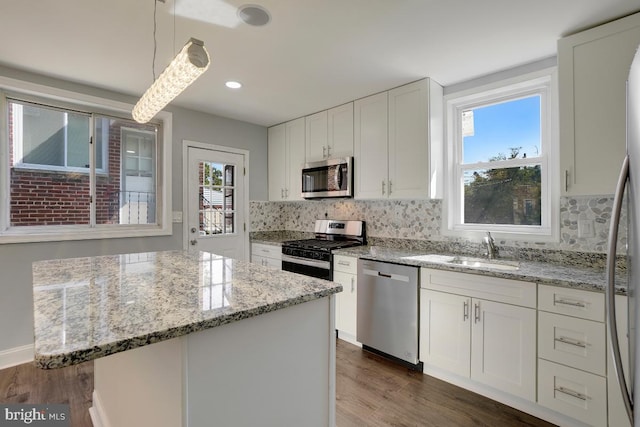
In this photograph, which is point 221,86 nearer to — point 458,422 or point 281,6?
point 281,6

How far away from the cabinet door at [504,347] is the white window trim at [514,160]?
744 millimetres

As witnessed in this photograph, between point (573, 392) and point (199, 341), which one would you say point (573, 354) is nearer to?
point (573, 392)

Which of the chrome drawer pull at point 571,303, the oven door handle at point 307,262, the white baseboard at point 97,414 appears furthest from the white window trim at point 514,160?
the white baseboard at point 97,414

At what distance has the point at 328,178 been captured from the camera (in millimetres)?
3420

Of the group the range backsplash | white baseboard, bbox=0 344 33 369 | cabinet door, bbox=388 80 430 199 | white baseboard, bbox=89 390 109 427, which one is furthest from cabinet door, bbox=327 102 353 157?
white baseboard, bbox=0 344 33 369

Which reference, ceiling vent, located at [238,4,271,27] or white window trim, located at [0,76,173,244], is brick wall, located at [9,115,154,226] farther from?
ceiling vent, located at [238,4,271,27]

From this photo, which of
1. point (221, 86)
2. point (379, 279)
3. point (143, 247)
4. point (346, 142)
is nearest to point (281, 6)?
point (221, 86)

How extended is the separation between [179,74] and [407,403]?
7.66 ft

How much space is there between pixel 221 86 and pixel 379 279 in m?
2.27

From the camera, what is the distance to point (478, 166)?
2.77 meters

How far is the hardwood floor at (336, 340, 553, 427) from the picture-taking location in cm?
188

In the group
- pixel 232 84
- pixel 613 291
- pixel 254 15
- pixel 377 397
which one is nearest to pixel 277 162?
pixel 232 84

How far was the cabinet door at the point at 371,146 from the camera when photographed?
9.75ft

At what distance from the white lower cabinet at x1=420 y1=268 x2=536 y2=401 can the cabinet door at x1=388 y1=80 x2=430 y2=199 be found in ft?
2.65
